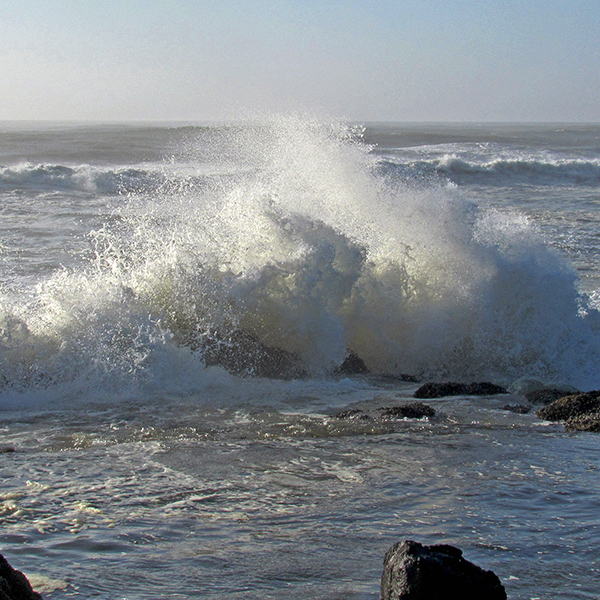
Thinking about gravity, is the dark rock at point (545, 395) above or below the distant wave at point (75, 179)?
below

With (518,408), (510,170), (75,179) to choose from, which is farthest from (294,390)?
(510,170)

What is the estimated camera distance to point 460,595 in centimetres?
252

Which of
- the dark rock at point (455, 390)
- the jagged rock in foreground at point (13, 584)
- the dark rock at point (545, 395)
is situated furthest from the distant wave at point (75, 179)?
the jagged rock in foreground at point (13, 584)

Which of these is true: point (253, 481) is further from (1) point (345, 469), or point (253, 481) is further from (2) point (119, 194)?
(2) point (119, 194)

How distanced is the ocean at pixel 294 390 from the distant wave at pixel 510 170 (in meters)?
14.6

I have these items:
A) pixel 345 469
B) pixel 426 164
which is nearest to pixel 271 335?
pixel 345 469

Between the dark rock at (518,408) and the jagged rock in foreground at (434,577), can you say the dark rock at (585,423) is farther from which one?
the jagged rock in foreground at (434,577)

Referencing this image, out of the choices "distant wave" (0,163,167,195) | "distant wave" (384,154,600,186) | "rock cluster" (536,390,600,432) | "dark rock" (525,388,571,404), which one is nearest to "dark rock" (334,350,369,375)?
"dark rock" (525,388,571,404)

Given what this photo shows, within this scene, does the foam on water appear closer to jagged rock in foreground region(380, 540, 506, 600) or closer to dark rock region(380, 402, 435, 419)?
dark rock region(380, 402, 435, 419)

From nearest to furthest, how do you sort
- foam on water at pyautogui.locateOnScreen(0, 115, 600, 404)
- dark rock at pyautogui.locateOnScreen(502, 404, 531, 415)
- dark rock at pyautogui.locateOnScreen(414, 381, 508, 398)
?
1. dark rock at pyautogui.locateOnScreen(502, 404, 531, 415)
2. dark rock at pyautogui.locateOnScreen(414, 381, 508, 398)
3. foam on water at pyautogui.locateOnScreen(0, 115, 600, 404)

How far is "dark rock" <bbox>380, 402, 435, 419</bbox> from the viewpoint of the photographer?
5.88 meters

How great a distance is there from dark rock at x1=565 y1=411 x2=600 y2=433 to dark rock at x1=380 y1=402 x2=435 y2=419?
3.41 ft

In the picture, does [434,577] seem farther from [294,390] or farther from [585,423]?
[294,390]

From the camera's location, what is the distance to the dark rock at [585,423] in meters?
5.60
